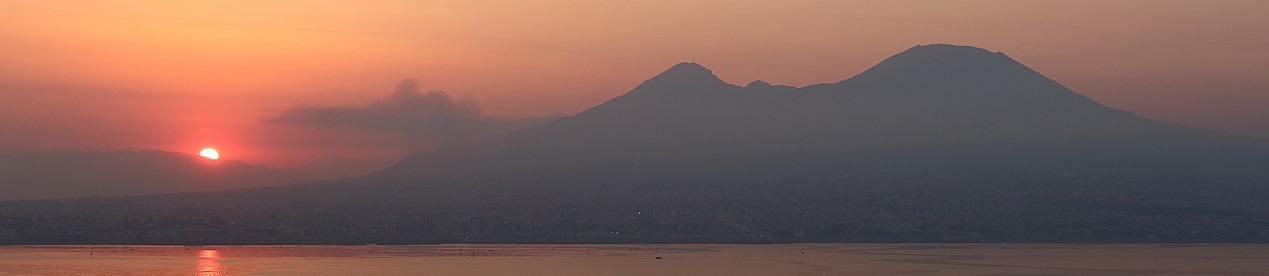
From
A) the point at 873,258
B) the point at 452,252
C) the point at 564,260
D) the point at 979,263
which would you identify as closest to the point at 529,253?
the point at 452,252

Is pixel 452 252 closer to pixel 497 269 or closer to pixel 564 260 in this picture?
pixel 564 260

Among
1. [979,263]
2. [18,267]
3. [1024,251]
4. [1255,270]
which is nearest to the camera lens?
[18,267]

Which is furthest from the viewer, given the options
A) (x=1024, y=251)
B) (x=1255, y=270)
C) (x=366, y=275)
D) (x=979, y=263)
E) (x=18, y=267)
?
(x=1024, y=251)

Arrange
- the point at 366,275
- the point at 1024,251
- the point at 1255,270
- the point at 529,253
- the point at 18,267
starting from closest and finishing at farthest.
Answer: the point at 366,275, the point at 18,267, the point at 1255,270, the point at 529,253, the point at 1024,251

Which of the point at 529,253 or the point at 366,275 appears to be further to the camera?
the point at 529,253

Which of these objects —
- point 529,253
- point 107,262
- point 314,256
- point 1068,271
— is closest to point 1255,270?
point 1068,271

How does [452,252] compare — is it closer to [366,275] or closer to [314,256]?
[314,256]
